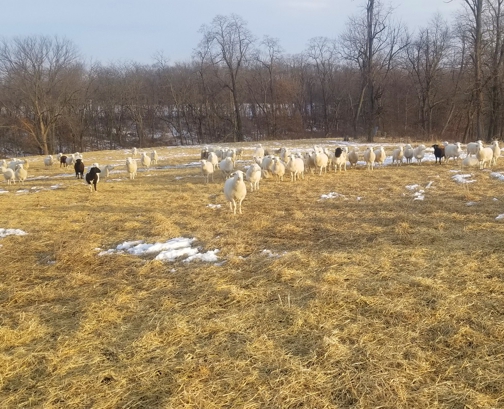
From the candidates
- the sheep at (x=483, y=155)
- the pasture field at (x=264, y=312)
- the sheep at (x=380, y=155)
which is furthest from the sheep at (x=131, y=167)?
the sheep at (x=483, y=155)

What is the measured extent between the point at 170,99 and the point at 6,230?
5214 cm

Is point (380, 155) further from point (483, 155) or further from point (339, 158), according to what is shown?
point (483, 155)

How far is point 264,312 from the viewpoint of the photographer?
461 centimetres

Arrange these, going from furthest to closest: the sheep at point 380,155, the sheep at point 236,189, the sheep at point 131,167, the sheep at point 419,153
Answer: the sheep at point 419,153 < the sheep at point 380,155 < the sheep at point 131,167 < the sheep at point 236,189

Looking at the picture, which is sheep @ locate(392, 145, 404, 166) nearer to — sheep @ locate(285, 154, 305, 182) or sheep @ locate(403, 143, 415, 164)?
sheep @ locate(403, 143, 415, 164)

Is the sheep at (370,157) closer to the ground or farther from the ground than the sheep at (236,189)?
farther from the ground

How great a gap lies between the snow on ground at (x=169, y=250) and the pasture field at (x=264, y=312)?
0.16m

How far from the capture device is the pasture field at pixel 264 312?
3.29 m

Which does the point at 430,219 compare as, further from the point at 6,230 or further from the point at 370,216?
the point at 6,230

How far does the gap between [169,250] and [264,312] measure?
10.3ft

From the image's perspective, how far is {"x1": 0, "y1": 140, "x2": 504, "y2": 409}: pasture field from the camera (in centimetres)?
329

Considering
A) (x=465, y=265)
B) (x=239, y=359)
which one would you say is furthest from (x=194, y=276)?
(x=465, y=265)

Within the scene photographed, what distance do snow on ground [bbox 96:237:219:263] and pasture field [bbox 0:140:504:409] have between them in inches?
6.4

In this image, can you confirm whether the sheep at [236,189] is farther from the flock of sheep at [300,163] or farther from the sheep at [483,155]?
the sheep at [483,155]
